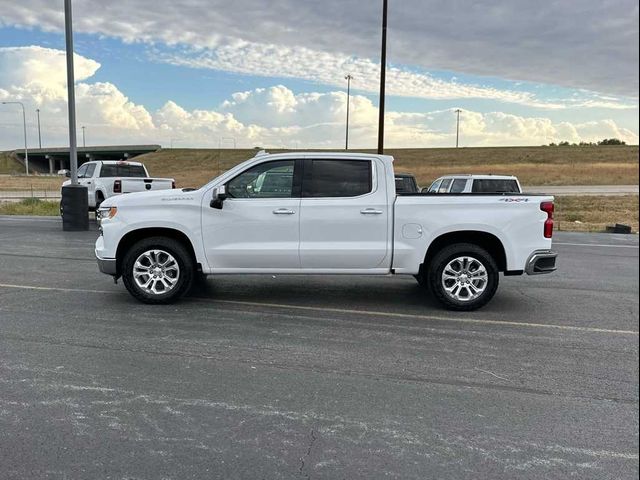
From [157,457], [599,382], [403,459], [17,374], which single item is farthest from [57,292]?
[599,382]

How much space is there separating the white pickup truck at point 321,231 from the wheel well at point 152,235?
3 cm

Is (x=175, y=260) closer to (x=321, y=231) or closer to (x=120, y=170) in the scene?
(x=321, y=231)

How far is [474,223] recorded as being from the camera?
22.0ft

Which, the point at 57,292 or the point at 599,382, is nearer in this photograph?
the point at 599,382

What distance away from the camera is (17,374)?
4.60 meters

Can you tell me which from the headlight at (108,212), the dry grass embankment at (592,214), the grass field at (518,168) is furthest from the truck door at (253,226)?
the grass field at (518,168)

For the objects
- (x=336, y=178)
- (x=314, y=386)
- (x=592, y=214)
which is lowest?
(x=314, y=386)

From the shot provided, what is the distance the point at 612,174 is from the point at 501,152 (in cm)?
3418

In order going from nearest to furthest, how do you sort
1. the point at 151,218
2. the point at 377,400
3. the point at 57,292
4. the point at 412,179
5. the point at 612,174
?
the point at 377,400 → the point at 151,218 → the point at 57,292 → the point at 412,179 → the point at 612,174

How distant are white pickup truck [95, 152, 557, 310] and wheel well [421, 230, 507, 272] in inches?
0.5

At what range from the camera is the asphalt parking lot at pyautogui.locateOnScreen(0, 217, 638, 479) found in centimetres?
333

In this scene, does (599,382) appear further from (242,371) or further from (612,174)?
(612,174)

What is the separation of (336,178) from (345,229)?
665 millimetres

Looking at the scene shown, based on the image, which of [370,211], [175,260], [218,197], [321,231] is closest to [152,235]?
[175,260]
